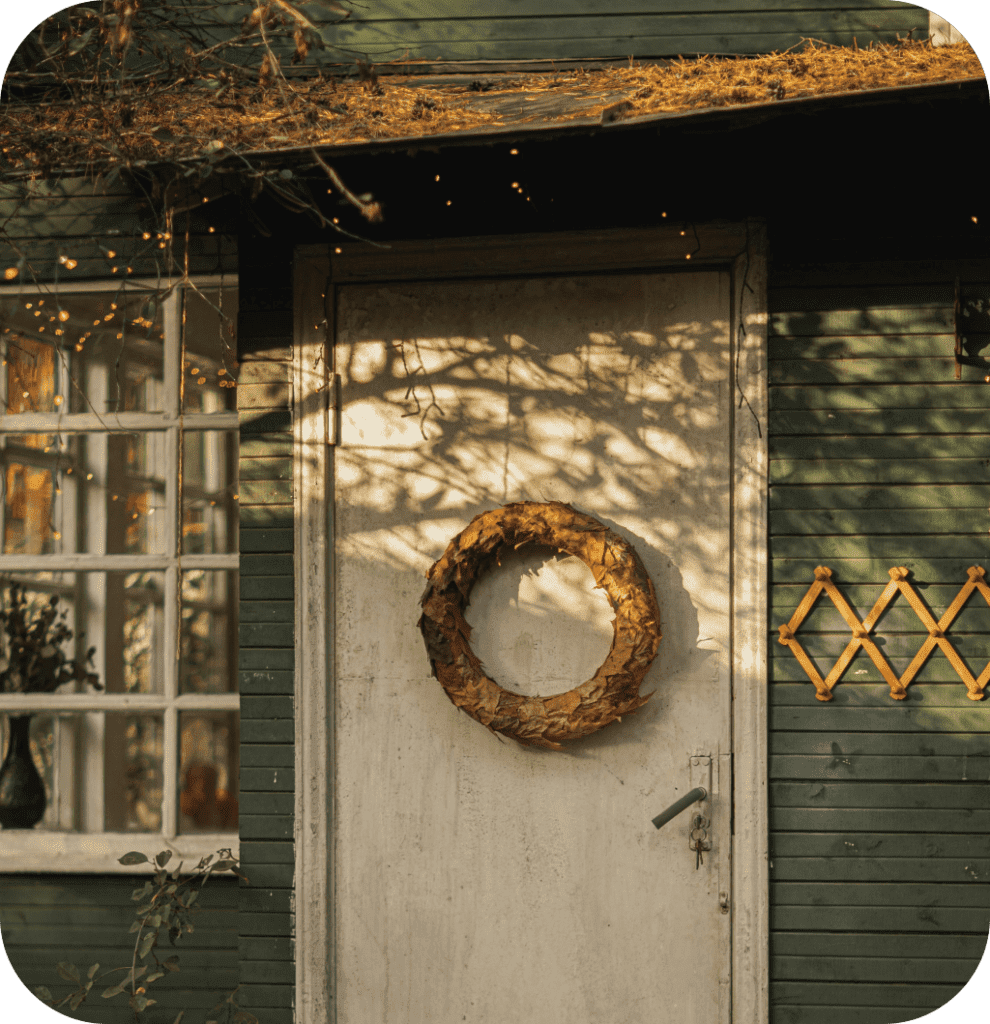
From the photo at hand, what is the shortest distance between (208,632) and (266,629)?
0.57 meters

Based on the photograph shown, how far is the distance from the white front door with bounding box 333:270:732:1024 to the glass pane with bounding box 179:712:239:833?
68 cm

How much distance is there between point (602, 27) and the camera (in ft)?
10.8

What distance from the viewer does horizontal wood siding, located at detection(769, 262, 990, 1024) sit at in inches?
114

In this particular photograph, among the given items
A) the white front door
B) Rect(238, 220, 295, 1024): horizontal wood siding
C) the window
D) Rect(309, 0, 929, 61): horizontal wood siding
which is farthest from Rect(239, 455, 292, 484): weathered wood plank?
Rect(309, 0, 929, 61): horizontal wood siding

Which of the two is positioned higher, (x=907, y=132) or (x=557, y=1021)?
(x=907, y=132)

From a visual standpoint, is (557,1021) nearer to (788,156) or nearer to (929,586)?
(929,586)

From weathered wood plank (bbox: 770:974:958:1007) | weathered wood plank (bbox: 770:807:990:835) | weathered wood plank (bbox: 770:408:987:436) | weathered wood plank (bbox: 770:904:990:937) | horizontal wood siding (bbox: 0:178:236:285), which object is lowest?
weathered wood plank (bbox: 770:974:958:1007)

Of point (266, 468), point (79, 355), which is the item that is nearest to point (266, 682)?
point (266, 468)

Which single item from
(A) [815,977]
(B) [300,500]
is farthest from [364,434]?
(A) [815,977]

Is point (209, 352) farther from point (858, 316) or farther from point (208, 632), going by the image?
point (858, 316)

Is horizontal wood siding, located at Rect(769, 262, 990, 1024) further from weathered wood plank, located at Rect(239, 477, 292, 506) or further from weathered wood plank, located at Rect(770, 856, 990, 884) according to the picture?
weathered wood plank, located at Rect(239, 477, 292, 506)

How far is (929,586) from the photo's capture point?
2.94 m

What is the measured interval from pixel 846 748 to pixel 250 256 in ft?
8.76

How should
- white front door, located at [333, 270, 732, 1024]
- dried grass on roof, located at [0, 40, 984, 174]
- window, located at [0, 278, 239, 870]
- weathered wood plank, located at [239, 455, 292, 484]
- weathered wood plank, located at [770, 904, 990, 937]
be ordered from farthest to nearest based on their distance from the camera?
window, located at [0, 278, 239, 870], weathered wood plank, located at [239, 455, 292, 484], white front door, located at [333, 270, 732, 1024], weathered wood plank, located at [770, 904, 990, 937], dried grass on roof, located at [0, 40, 984, 174]
